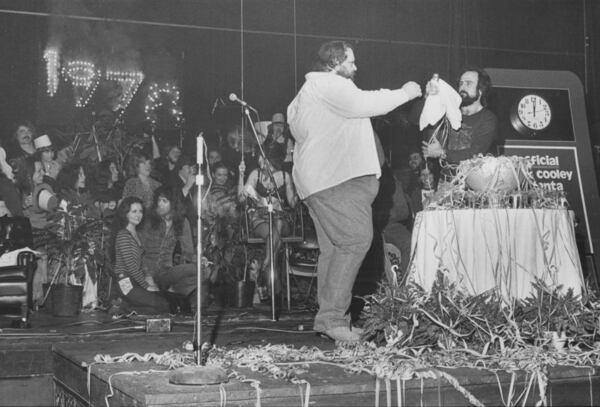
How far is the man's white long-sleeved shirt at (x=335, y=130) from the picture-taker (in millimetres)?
3822

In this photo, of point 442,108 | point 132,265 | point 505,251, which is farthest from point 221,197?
point 505,251

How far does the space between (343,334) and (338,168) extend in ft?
2.47

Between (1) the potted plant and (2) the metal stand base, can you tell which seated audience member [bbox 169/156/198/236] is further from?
(2) the metal stand base

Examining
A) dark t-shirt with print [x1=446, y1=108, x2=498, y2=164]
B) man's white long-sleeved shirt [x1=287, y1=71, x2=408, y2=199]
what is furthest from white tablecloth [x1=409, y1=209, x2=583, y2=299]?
dark t-shirt with print [x1=446, y1=108, x2=498, y2=164]

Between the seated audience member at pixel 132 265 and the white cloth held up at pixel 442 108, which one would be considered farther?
the seated audience member at pixel 132 265

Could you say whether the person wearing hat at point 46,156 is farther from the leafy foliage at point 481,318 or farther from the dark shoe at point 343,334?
the leafy foliage at point 481,318

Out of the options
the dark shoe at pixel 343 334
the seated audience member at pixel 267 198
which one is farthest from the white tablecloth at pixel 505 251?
the seated audience member at pixel 267 198

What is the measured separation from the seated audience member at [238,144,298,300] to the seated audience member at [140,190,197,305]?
23.8 inches

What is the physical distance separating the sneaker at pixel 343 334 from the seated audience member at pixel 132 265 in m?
2.88

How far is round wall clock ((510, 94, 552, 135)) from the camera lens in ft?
21.5

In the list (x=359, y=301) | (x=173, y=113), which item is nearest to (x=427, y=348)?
(x=359, y=301)

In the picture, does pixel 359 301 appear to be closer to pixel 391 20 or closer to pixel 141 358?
pixel 141 358

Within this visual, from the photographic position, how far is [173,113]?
7.83 metres

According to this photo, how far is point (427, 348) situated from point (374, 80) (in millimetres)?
5104
